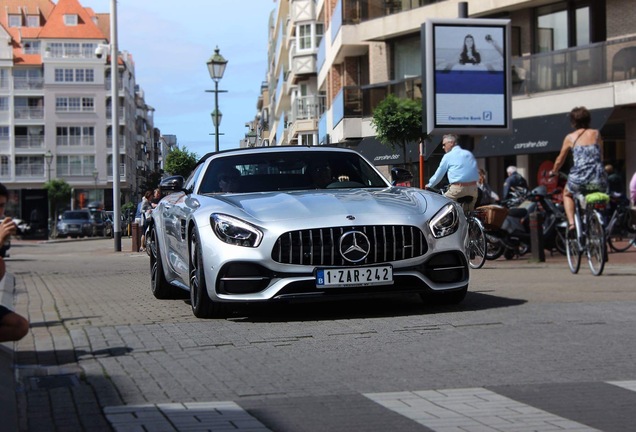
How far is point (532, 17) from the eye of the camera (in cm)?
3516

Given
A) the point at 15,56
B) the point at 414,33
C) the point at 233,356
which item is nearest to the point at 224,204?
the point at 233,356

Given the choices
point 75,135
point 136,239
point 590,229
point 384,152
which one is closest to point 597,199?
point 590,229

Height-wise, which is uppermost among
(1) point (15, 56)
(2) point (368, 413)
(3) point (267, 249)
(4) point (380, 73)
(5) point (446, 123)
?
(1) point (15, 56)

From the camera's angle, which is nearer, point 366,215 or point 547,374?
point 547,374

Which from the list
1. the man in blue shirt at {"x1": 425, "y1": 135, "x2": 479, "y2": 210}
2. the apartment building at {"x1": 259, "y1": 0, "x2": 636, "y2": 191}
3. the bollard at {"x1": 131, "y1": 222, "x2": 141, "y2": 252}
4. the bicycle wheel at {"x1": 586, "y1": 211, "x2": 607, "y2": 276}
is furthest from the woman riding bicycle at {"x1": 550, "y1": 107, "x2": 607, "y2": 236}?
the bollard at {"x1": 131, "y1": 222, "x2": 141, "y2": 252}

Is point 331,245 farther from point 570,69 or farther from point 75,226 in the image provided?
point 75,226

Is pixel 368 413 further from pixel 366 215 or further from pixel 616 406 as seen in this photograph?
pixel 366 215

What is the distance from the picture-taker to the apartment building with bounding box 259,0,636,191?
1206 inches

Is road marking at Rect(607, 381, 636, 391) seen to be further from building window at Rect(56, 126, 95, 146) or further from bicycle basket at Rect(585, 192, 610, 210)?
building window at Rect(56, 126, 95, 146)

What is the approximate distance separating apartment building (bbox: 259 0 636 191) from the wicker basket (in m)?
9.30

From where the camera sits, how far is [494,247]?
17062 mm

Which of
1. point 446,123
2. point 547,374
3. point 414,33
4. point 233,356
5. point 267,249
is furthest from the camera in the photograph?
point 414,33

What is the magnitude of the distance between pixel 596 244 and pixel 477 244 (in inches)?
118

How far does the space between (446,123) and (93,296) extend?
41.4 ft
